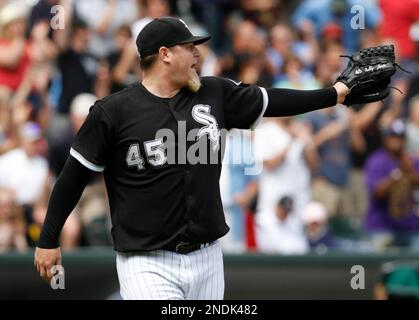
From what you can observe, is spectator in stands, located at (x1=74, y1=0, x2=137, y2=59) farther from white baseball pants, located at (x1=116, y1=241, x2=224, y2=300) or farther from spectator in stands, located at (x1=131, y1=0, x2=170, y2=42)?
white baseball pants, located at (x1=116, y1=241, x2=224, y2=300)

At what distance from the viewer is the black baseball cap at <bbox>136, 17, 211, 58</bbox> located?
5.35 meters

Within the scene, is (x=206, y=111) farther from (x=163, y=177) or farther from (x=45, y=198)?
(x=45, y=198)

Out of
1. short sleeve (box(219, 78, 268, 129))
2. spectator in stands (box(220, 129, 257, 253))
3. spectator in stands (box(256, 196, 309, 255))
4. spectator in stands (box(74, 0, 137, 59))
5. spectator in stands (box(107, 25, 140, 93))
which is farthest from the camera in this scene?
spectator in stands (box(74, 0, 137, 59))

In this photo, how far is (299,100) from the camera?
5.57m

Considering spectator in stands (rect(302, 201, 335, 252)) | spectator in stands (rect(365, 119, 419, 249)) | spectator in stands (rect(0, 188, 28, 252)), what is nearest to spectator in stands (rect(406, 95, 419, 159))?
spectator in stands (rect(365, 119, 419, 249))

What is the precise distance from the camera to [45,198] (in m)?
9.18

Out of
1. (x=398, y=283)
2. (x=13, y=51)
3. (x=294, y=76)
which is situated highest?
(x=13, y=51)

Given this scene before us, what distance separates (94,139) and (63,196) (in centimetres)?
37

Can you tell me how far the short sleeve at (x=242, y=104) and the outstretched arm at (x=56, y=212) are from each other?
0.84 metres

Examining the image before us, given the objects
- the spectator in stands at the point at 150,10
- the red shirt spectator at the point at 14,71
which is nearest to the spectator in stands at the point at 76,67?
the red shirt spectator at the point at 14,71

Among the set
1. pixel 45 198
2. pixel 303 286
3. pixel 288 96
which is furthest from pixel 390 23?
pixel 288 96

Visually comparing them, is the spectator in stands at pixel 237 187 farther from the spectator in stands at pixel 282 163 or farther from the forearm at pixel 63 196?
the forearm at pixel 63 196

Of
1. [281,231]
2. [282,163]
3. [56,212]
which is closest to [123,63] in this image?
[282,163]

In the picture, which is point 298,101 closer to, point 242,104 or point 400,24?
point 242,104
